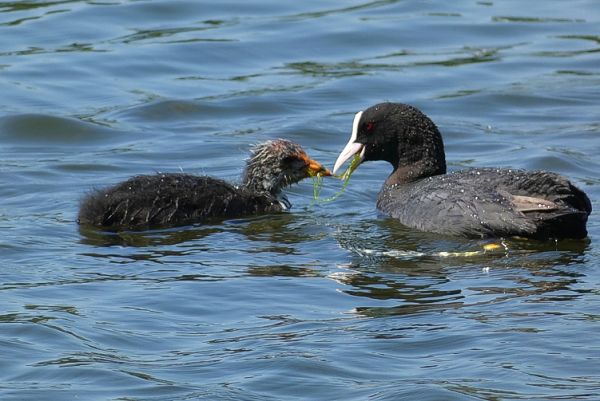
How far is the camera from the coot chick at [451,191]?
1065 centimetres

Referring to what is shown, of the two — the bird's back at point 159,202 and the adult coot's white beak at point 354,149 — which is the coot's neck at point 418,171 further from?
the bird's back at point 159,202

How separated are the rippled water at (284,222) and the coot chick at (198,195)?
0.14 meters

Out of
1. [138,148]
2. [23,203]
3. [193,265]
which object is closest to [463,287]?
[193,265]

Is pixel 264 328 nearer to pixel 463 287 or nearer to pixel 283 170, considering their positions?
pixel 463 287

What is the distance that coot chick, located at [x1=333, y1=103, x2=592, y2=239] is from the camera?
10.6 meters

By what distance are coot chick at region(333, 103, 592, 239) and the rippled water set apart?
15 centimetres

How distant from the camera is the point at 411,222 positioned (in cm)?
1154

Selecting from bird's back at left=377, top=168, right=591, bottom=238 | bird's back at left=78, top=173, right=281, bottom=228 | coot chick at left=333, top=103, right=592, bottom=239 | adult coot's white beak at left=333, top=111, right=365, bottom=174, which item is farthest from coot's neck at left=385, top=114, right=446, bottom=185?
bird's back at left=78, top=173, right=281, bottom=228

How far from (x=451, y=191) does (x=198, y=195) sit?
1.92 m

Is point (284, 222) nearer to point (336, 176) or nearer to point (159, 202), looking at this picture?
point (336, 176)

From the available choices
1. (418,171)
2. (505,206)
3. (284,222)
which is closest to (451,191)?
(505,206)

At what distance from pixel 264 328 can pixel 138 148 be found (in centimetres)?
600

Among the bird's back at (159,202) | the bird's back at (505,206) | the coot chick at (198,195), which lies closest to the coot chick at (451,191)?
the bird's back at (505,206)

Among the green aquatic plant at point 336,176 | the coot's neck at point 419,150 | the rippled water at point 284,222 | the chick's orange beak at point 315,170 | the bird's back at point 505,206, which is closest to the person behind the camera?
the rippled water at point 284,222
